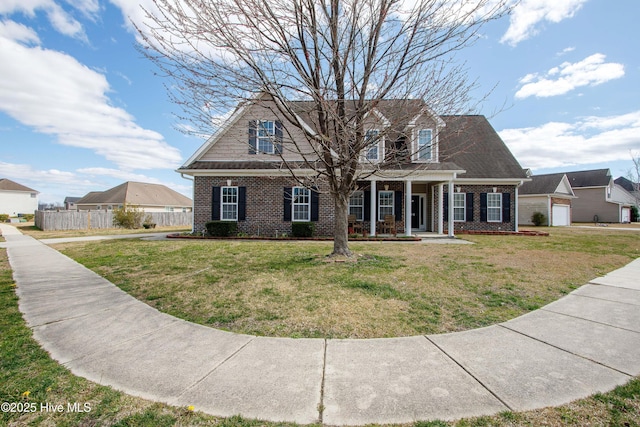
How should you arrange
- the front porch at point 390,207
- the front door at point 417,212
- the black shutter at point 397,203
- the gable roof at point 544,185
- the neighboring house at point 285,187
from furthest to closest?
the gable roof at point 544,185, the front door at point 417,212, the black shutter at point 397,203, the front porch at point 390,207, the neighboring house at point 285,187

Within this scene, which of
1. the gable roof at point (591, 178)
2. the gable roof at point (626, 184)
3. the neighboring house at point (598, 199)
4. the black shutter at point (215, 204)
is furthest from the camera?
the gable roof at point (626, 184)

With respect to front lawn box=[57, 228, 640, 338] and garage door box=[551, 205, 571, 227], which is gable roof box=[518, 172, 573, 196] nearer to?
garage door box=[551, 205, 571, 227]

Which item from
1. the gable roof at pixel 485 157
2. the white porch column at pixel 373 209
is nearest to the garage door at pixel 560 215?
the gable roof at pixel 485 157

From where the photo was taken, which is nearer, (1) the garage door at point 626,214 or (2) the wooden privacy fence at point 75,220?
(2) the wooden privacy fence at point 75,220

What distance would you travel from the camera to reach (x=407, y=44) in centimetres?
632

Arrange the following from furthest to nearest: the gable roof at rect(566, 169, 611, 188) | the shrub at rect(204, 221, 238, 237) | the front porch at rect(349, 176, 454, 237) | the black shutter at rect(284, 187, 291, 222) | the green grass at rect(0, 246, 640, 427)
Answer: the gable roof at rect(566, 169, 611, 188) < the front porch at rect(349, 176, 454, 237) < the black shutter at rect(284, 187, 291, 222) < the shrub at rect(204, 221, 238, 237) < the green grass at rect(0, 246, 640, 427)

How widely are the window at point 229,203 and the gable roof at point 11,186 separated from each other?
54.8m

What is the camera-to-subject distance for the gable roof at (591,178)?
3638 cm

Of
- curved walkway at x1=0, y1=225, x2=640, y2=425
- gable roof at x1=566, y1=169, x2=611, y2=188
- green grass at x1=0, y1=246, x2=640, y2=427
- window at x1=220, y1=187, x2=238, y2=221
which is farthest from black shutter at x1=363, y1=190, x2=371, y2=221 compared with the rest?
gable roof at x1=566, y1=169, x2=611, y2=188

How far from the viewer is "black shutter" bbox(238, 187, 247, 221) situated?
14.2 m

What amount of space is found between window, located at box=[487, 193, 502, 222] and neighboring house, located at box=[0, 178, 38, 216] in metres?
65.1

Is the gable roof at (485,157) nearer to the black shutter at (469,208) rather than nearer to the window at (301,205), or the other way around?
the black shutter at (469,208)

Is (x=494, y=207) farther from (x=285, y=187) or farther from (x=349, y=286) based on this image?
(x=349, y=286)

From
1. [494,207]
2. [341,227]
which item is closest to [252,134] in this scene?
[341,227]
